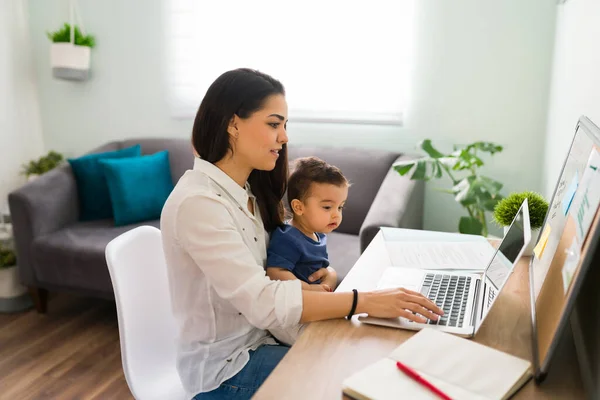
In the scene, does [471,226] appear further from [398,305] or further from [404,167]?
[398,305]

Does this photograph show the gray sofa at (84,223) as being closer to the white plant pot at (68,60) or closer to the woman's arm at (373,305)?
the white plant pot at (68,60)

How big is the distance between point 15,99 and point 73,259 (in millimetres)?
1462

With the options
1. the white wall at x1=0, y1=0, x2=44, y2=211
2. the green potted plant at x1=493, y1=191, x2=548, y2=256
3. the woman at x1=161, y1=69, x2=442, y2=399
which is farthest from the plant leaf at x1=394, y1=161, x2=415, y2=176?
the white wall at x1=0, y1=0, x2=44, y2=211

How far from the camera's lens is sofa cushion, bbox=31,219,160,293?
8.87ft

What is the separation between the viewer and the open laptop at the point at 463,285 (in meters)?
1.09

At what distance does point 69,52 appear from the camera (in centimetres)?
338

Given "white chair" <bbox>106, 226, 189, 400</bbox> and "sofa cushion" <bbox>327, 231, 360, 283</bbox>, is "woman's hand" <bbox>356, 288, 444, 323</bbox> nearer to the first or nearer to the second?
"white chair" <bbox>106, 226, 189, 400</bbox>

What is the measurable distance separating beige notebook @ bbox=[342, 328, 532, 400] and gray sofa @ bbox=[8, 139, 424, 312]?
1477mm

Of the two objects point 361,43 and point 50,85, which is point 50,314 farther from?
point 361,43

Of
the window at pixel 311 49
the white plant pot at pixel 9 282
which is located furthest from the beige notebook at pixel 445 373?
the white plant pot at pixel 9 282

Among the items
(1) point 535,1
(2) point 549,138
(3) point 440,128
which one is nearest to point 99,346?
(3) point 440,128

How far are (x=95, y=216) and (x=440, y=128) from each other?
Result: 194 cm

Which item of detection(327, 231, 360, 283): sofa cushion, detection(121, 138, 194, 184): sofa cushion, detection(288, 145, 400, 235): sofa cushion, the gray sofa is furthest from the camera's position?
detection(121, 138, 194, 184): sofa cushion

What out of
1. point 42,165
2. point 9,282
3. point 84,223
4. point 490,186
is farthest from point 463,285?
point 42,165
